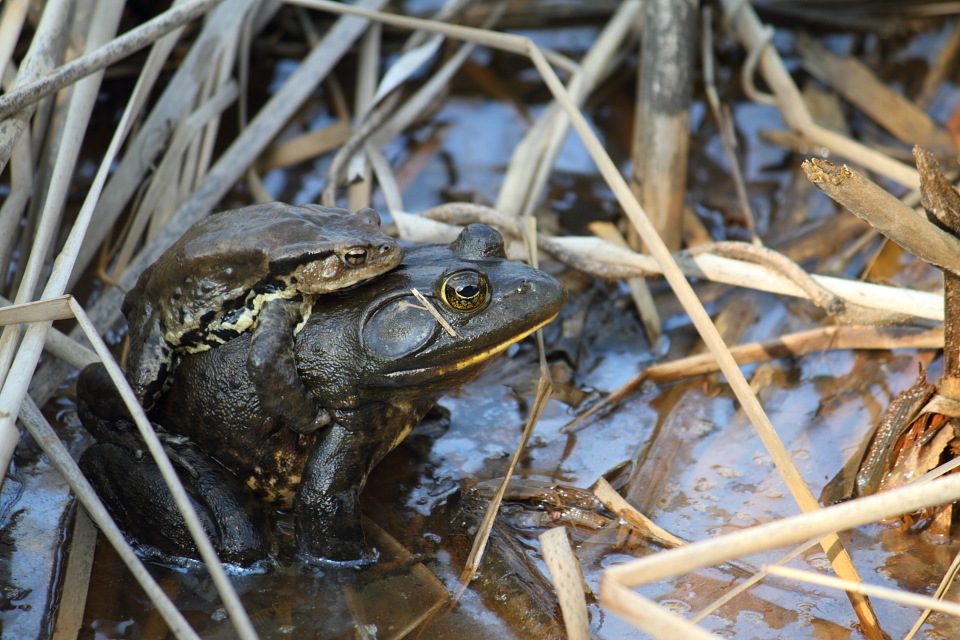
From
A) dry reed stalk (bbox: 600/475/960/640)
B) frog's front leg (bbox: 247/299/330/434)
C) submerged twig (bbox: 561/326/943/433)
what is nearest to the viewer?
dry reed stalk (bbox: 600/475/960/640)

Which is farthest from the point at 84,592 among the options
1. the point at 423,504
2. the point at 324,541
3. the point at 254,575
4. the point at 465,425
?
the point at 465,425

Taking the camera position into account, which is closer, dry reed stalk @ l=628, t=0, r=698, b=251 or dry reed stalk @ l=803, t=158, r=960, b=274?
dry reed stalk @ l=803, t=158, r=960, b=274

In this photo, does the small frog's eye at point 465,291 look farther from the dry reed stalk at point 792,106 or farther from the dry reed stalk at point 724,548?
the dry reed stalk at point 792,106

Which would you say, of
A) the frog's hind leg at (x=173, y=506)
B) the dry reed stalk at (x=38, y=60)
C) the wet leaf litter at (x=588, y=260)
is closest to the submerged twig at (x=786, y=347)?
the wet leaf litter at (x=588, y=260)

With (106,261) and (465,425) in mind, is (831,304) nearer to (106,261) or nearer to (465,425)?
(465,425)

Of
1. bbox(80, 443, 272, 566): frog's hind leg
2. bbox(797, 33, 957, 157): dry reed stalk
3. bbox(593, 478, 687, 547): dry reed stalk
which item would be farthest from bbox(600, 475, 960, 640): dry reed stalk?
bbox(797, 33, 957, 157): dry reed stalk

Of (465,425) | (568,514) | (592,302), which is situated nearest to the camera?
(568,514)

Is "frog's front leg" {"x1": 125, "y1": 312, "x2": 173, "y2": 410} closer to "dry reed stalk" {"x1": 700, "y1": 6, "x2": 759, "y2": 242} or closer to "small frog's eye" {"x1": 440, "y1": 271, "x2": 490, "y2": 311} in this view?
"small frog's eye" {"x1": 440, "y1": 271, "x2": 490, "y2": 311}
